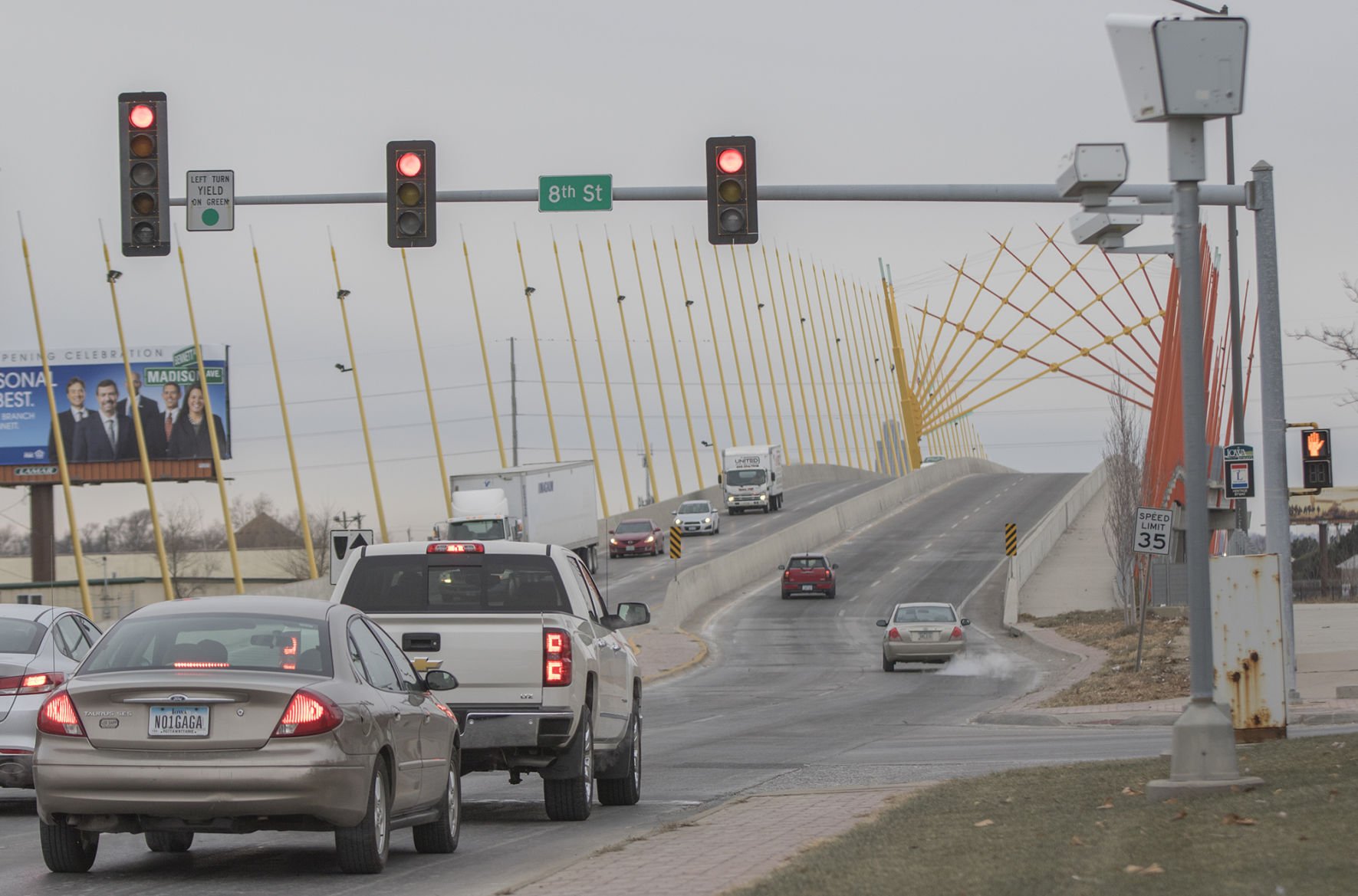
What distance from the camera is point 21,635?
1466 cm

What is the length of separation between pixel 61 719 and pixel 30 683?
4.49m

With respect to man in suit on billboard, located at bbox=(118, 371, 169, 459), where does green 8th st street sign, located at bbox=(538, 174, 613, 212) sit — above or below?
above

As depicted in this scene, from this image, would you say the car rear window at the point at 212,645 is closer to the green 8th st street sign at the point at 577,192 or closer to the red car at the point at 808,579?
the green 8th st street sign at the point at 577,192

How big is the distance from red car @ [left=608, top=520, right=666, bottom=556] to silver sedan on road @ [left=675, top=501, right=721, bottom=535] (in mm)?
4119

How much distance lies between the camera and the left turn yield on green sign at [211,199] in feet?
66.2

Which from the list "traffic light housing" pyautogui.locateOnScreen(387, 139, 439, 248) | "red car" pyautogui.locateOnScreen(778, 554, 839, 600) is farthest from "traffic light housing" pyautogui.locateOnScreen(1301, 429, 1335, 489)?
"red car" pyautogui.locateOnScreen(778, 554, 839, 600)

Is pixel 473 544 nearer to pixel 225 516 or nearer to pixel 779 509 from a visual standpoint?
pixel 225 516

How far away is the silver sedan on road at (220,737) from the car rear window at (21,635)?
418cm

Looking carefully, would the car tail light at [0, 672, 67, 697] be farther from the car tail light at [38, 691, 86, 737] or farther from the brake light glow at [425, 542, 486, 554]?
the car tail light at [38, 691, 86, 737]

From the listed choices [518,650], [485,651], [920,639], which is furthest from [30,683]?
[920,639]

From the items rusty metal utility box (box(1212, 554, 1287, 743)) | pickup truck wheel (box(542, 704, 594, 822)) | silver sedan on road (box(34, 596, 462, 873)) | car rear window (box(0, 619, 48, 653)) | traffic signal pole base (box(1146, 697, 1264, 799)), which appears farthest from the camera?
rusty metal utility box (box(1212, 554, 1287, 743))

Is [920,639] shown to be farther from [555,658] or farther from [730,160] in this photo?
[555,658]

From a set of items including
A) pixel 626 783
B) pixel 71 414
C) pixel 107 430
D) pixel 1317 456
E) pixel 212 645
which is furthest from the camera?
pixel 71 414

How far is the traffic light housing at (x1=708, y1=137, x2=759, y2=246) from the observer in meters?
19.6
